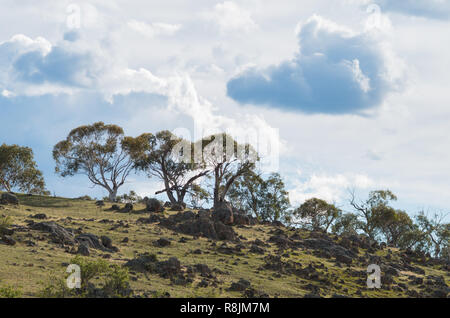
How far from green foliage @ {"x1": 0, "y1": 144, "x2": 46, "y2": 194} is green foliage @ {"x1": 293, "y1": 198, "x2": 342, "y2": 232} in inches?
1667

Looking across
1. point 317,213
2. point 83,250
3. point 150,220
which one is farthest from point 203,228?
point 317,213

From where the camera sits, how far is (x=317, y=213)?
74.7 m

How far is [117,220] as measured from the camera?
149 feet

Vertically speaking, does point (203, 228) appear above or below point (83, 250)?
above

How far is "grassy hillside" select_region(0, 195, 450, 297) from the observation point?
24906mm

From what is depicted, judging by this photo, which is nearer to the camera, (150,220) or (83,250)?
(83,250)

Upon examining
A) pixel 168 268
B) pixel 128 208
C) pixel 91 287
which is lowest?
pixel 91 287

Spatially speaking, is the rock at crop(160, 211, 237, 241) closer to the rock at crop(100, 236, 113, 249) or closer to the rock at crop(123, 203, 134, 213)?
the rock at crop(123, 203, 134, 213)

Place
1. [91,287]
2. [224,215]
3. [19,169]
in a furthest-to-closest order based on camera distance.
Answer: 1. [19,169]
2. [224,215]
3. [91,287]

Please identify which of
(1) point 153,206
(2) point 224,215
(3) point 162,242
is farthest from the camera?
(1) point 153,206

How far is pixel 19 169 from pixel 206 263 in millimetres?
50849

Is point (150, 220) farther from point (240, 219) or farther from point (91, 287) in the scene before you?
point (91, 287)

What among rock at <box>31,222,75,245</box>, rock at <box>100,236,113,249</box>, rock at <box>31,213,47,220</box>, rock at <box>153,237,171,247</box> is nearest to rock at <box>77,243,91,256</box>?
rock at <box>31,222,75,245</box>

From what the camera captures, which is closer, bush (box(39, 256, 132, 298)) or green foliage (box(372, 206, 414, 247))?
bush (box(39, 256, 132, 298))
